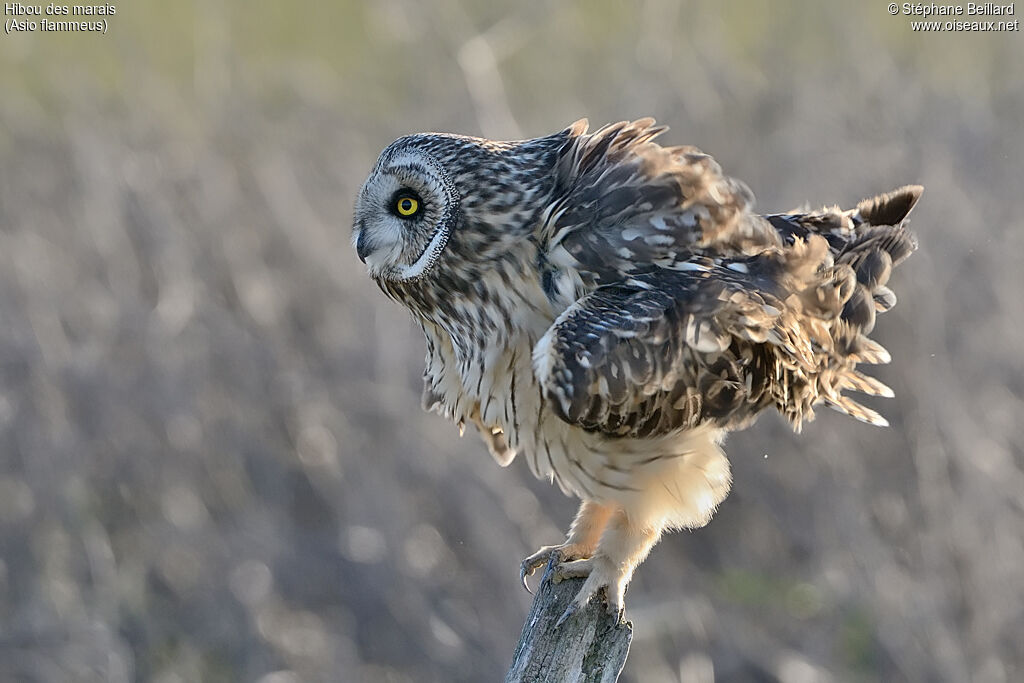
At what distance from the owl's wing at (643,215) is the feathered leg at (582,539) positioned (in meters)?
0.79

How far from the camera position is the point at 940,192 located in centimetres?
575

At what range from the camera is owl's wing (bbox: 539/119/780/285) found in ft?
9.73

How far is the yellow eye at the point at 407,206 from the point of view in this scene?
3.21m

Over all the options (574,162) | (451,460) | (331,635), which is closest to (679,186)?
(574,162)

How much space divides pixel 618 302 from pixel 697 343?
219 mm

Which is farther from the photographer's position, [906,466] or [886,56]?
[886,56]

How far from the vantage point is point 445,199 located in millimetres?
3158

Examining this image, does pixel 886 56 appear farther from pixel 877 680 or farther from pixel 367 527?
pixel 367 527

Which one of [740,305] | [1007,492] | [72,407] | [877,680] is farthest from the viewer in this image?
[72,407]

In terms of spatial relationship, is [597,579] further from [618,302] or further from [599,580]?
[618,302]

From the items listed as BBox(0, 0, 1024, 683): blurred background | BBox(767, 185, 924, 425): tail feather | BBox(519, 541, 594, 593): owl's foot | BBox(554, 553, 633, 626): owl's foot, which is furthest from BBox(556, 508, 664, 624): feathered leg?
BBox(0, 0, 1024, 683): blurred background

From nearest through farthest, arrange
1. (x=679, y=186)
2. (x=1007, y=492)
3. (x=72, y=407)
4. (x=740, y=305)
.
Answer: (x=740, y=305), (x=679, y=186), (x=1007, y=492), (x=72, y=407)

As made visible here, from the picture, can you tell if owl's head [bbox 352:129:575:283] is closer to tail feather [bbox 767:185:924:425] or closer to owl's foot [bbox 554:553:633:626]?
tail feather [bbox 767:185:924:425]

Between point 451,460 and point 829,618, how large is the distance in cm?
199
